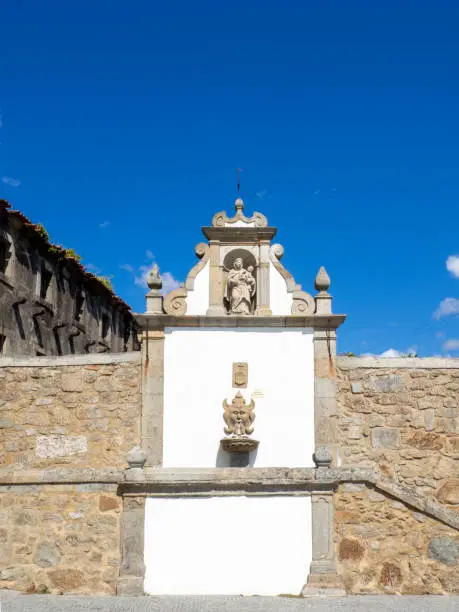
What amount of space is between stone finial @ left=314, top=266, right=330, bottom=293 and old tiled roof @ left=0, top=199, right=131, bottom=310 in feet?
26.1

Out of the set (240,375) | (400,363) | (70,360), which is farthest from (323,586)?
(70,360)

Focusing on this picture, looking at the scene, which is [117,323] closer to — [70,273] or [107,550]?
[70,273]

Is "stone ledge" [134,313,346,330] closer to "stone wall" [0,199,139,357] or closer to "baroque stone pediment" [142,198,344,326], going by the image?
"baroque stone pediment" [142,198,344,326]

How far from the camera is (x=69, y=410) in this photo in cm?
1166

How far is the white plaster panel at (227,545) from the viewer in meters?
7.60

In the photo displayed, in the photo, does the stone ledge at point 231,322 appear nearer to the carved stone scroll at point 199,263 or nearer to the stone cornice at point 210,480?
the carved stone scroll at point 199,263

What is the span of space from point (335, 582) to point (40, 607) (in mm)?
2947

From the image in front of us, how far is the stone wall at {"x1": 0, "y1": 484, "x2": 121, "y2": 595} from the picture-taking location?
297 inches

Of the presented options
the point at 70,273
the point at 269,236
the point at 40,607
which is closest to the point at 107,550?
the point at 40,607

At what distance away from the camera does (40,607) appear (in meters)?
6.88

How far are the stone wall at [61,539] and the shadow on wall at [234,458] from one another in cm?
358

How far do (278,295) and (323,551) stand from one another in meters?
5.06

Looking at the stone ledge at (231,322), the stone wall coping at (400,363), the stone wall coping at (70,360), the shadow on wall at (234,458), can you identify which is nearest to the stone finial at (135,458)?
the shadow on wall at (234,458)

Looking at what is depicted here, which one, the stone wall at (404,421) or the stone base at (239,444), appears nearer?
the stone base at (239,444)
